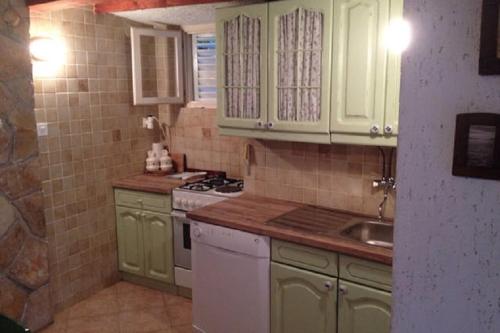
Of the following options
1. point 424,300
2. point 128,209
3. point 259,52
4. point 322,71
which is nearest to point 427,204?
point 424,300

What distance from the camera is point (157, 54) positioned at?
3.80 meters

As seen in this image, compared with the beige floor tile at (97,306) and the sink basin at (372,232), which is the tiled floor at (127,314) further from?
the sink basin at (372,232)

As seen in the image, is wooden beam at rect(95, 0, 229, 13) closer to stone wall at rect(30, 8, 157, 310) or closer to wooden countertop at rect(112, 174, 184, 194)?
stone wall at rect(30, 8, 157, 310)

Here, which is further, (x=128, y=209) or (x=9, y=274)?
(x=128, y=209)

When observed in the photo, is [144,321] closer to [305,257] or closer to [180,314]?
[180,314]

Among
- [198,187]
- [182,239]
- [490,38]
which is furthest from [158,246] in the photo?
[490,38]

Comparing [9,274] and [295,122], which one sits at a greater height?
[295,122]

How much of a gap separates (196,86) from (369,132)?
76.7 inches

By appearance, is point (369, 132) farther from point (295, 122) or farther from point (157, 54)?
point (157, 54)

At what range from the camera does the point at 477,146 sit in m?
0.73

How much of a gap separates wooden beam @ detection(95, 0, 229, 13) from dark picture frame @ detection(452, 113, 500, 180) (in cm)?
231

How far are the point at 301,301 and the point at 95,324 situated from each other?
1.64 m

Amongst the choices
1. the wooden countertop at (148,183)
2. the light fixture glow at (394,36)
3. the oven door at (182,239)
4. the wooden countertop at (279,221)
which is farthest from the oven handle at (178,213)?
the light fixture glow at (394,36)

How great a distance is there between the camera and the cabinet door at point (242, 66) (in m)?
2.61
